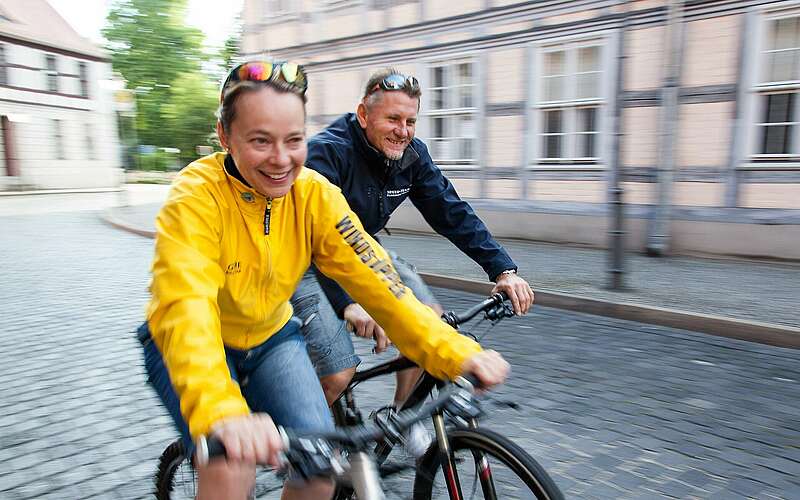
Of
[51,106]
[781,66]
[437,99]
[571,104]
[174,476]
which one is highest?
[51,106]

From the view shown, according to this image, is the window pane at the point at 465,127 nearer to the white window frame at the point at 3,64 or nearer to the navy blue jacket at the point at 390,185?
the navy blue jacket at the point at 390,185

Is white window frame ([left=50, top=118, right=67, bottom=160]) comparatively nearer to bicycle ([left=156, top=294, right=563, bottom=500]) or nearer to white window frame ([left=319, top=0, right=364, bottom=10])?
white window frame ([left=319, top=0, right=364, bottom=10])

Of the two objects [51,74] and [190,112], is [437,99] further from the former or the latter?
[190,112]

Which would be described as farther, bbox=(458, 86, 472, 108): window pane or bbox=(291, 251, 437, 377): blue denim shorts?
bbox=(458, 86, 472, 108): window pane

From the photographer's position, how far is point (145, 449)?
11.8ft

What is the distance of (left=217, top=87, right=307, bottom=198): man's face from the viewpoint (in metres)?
1.75

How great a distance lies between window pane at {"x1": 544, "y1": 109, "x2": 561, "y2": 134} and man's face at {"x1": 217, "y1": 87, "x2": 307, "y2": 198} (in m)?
9.39

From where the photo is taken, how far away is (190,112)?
151ft

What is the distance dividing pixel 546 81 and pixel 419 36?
2887 mm

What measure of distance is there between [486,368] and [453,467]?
38cm

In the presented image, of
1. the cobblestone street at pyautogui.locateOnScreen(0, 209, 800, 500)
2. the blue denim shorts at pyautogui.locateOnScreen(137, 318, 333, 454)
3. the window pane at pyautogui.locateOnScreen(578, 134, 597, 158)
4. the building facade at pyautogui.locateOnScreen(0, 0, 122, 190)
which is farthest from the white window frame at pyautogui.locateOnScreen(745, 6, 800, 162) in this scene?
the building facade at pyautogui.locateOnScreen(0, 0, 122, 190)

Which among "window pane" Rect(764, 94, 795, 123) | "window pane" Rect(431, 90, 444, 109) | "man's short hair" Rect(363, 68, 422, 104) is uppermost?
"window pane" Rect(431, 90, 444, 109)

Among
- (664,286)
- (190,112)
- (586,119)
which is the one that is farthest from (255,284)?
(190,112)

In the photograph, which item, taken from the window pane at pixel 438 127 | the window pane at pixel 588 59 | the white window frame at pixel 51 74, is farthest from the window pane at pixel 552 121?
the white window frame at pixel 51 74
